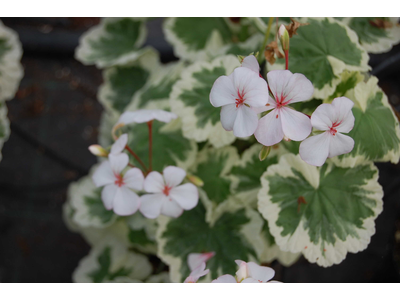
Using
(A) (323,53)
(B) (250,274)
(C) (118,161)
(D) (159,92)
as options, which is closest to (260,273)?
(B) (250,274)

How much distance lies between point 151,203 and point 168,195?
0.03 meters

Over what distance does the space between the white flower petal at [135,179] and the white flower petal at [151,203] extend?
2cm

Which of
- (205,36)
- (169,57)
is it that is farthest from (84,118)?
(205,36)

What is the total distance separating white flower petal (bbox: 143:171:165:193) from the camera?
59 centimetres

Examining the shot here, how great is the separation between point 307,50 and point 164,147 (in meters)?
0.35

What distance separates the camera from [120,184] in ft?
2.01

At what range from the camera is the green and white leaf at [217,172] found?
0.79m

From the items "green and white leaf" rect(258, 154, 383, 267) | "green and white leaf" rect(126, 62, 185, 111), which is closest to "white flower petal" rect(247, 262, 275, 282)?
"green and white leaf" rect(258, 154, 383, 267)

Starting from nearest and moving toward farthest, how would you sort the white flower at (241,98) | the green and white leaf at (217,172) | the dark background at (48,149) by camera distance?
the white flower at (241,98)
the green and white leaf at (217,172)
the dark background at (48,149)

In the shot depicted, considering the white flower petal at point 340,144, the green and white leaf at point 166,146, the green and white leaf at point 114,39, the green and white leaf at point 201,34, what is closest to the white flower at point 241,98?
the white flower petal at point 340,144

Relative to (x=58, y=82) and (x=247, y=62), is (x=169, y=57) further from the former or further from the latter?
(x=247, y=62)

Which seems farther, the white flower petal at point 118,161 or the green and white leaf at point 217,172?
the green and white leaf at point 217,172

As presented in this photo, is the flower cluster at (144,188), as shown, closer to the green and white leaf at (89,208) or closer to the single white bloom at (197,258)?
the single white bloom at (197,258)

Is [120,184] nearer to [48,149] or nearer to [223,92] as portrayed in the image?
[223,92]
